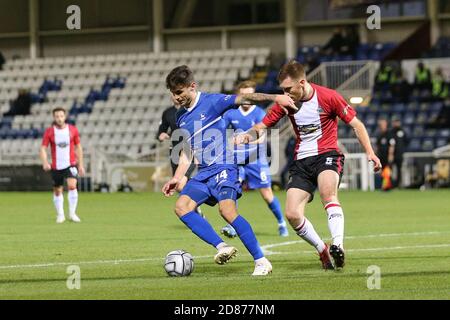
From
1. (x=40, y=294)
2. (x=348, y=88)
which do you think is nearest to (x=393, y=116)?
(x=348, y=88)

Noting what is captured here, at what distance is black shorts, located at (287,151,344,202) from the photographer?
36.6ft

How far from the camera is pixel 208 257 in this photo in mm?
12695

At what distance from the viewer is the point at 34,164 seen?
114 ft

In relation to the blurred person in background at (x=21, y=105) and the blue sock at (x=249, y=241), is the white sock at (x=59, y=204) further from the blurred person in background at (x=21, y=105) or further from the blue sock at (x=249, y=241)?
the blurred person in background at (x=21, y=105)

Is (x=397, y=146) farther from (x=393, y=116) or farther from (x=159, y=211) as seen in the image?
(x=159, y=211)

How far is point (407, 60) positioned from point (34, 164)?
40.7ft

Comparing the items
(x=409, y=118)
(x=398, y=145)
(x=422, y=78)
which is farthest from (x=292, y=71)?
(x=422, y=78)

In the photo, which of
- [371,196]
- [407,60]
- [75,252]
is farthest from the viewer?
[407,60]

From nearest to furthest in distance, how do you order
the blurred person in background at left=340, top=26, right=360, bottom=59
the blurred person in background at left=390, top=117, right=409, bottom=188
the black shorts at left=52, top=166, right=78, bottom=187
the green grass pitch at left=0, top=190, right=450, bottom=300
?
the green grass pitch at left=0, top=190, right=450, bottom=300, the black shorts at left=52, top=166, right=78, bottom=187, the blurred person in background at left=390, top=117, right=409, bottom=188, the blurred person in background at left=340, top=26, right=360, bottom=59

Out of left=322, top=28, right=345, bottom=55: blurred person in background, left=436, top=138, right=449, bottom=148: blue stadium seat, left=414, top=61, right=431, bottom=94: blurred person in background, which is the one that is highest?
left=322, top=28, right=345, bottom=55: blurred person in background

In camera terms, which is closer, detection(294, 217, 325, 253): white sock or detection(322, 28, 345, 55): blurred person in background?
detection(294, 217, 325, 253): white sock

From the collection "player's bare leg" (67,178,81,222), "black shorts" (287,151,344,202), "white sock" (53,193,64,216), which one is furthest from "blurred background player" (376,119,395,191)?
"black shorts" (287,151,344,202)

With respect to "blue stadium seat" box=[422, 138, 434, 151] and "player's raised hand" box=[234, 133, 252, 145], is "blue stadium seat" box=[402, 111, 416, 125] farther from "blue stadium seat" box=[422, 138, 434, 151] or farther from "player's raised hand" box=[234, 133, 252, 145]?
"player's raised hand" box=[234, 133, 252, 145]

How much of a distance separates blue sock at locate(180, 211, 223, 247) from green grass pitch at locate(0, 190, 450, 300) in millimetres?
354
